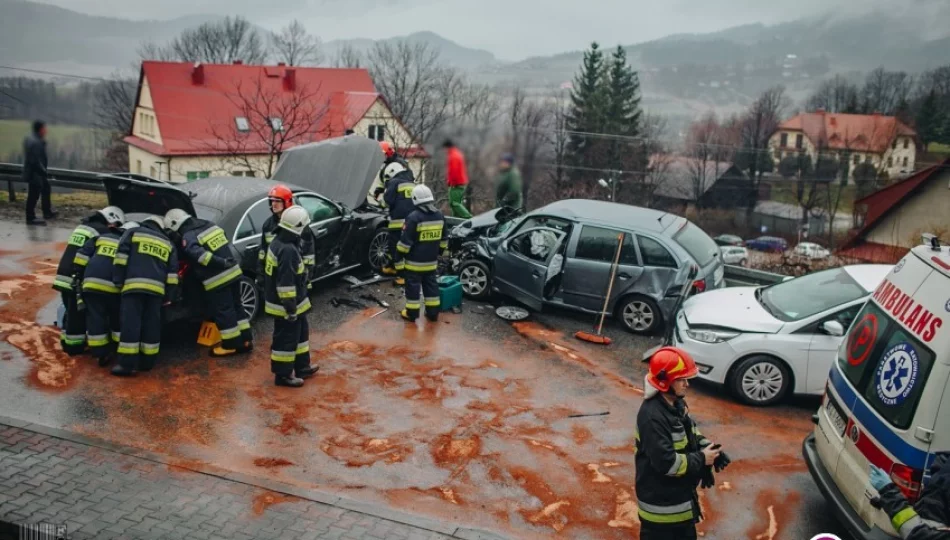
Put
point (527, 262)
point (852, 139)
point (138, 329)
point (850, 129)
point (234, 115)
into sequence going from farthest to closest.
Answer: point (850, 129)
point (852, 139)
point (234, 115)
point (527, 262)
point (138, 329)

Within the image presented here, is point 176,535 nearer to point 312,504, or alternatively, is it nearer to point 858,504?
point 312,504

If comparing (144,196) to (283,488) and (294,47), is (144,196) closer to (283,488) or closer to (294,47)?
(283,488)

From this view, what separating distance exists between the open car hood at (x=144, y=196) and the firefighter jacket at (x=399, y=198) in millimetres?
3199

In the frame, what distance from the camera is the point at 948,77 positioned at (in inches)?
2290

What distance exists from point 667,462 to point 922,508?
1453mm

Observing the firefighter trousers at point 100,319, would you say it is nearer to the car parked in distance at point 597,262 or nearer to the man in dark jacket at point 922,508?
the car parked in distance at point 597,262

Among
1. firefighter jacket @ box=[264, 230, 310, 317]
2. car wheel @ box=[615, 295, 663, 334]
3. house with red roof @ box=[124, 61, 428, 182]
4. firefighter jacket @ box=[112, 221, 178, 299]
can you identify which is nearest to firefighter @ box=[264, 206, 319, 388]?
firefighter jacket @ box=[264, 230, 310, 317]

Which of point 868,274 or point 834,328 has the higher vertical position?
point 868,274

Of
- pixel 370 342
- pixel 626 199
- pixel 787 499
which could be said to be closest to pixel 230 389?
pixel 370 342

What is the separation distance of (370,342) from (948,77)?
63952 mm

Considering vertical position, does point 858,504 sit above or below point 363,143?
below

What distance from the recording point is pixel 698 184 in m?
59.8

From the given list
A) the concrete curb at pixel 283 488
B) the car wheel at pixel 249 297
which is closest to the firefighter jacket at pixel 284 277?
the car wheel at pixel 249 297

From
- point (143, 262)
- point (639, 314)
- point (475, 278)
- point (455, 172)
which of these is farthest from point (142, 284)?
point (639, 314)
